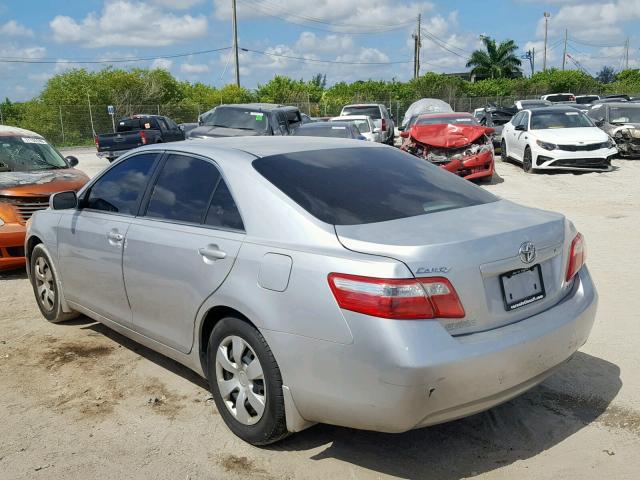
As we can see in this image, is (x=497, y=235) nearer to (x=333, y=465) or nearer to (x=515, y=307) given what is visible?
(x=515, y=307)

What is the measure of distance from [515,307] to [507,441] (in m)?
0.85

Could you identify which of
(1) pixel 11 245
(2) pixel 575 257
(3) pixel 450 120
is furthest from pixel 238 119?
(2) pixel 575 257

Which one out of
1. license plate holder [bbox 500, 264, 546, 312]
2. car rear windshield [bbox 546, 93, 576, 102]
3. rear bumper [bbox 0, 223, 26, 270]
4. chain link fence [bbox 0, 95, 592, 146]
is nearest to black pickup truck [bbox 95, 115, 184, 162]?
rear bumper [bbox 0, 223, 26, 270]

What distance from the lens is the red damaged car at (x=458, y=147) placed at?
14.2 m

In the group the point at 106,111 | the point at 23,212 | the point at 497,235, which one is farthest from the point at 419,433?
the point at 106,111

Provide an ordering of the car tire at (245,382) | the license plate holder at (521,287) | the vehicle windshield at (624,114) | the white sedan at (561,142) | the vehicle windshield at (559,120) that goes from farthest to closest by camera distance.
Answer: the vehicle windshield at (624,114)
the vehicle windshield at (559,120)
the white sedan at (561,142)
the car tire at (245,382)
the license plate holder at (521,287)

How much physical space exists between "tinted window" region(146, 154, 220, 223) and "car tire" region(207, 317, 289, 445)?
30.6 inches

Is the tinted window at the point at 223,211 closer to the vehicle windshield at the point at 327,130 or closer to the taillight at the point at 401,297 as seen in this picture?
the taillight at the point at 401,297

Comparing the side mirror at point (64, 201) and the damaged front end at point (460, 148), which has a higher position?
the side mirror at point (64, 201)

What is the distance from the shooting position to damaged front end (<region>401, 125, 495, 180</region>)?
14219 mm

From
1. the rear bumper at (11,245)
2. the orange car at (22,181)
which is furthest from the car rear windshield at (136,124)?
the rear bumper at (11,245)

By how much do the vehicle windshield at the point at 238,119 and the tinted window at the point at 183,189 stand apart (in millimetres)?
11310

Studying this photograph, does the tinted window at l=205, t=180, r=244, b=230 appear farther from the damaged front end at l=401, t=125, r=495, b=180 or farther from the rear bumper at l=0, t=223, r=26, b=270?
the damaged front end at l=401, t=125, r=495, b=180

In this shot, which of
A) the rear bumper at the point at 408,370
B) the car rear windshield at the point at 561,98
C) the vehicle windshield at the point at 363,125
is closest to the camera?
the rear bumper at the point at 408,370
